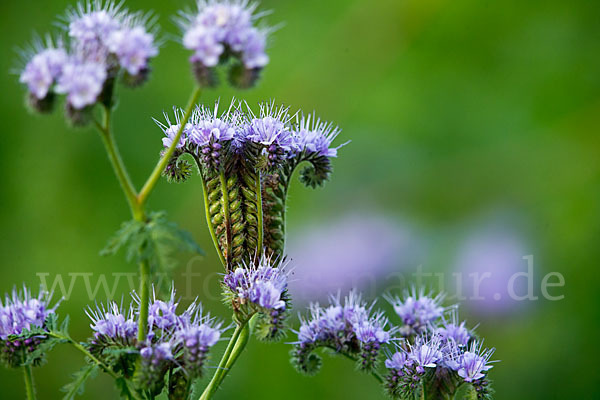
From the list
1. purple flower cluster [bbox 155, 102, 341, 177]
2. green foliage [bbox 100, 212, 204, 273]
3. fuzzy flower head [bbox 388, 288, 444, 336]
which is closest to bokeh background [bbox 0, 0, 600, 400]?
fuzzy flower head [bbox 388, 288, 444, 336]

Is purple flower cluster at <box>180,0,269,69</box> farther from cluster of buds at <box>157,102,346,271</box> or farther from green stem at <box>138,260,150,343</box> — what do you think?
green stem at <box>138,260,150,343</box>

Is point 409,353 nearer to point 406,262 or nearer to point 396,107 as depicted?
point 406,262

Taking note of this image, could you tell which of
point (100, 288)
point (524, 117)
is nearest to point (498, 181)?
point (524, 117)

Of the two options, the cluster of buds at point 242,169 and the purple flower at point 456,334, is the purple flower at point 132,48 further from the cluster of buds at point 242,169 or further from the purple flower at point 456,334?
the purple flower at point 456,334

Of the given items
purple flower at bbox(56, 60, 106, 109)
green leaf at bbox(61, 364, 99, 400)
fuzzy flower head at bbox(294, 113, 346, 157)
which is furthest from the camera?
fuzzy flower head at bbox(294, 113, 346, 157)

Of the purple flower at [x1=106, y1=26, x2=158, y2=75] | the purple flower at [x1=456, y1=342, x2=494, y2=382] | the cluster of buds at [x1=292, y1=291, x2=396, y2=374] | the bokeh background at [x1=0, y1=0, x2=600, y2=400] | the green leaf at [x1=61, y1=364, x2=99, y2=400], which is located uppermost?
the bokeh background at [x1=0, y1=0, x2=600, y2=400]

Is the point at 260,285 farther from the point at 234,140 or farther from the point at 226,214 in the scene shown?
the point at 234,140

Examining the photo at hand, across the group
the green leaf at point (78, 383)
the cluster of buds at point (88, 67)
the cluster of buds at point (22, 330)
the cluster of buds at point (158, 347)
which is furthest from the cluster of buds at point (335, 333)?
the cluster of buds at point (88, 67)
